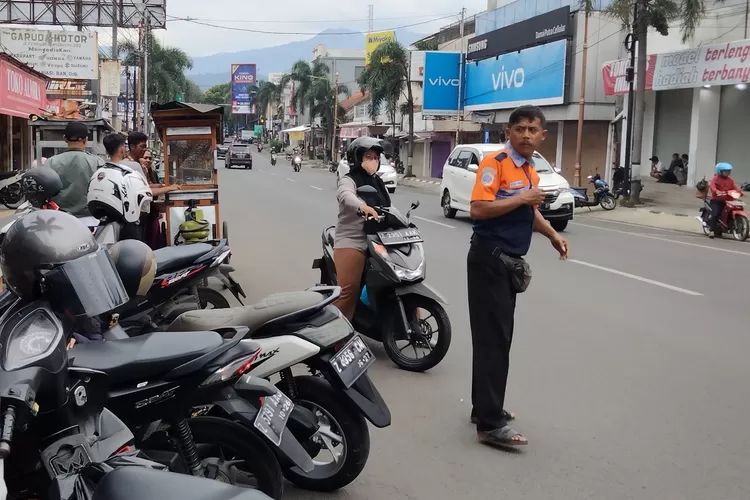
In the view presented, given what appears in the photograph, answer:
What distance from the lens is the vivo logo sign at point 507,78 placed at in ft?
110

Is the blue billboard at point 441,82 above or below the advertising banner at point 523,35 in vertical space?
below

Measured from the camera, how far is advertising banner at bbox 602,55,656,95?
2420cm

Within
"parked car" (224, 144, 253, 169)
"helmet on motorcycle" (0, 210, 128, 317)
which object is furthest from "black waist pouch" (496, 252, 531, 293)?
"parked car" (224, 144, 253, 169)

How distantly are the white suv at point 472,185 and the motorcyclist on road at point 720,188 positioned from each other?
104 inches

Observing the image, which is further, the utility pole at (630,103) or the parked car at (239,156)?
the parked car at (239,156)

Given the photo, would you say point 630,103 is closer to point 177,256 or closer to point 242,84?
point 177,256

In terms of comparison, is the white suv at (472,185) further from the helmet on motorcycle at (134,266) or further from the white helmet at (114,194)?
the helmet on motorcycle at (134,266)

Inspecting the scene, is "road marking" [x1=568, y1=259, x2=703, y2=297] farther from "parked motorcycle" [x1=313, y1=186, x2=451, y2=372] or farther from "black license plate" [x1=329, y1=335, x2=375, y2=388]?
"black license plate" [x1=329, y1=335, x2=375, y2=388]

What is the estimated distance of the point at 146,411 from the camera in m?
2.81

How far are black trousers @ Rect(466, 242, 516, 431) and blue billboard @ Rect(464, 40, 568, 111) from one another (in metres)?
27.2

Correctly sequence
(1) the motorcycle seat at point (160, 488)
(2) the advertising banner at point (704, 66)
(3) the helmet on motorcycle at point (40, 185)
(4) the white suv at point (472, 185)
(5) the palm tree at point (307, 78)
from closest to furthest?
(1) the motorcycle seat at point (160, 488) < (3) the helmet on motorcycle at point (40, 185) < (4) the white suv at point (472, 185) < (2) the advertising banner at point (704, 66) < (5) the palm tree at point (307, 78)

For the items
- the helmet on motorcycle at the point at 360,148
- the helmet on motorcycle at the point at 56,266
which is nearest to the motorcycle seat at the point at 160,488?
the helmet on motorcycle at the point at 56,266

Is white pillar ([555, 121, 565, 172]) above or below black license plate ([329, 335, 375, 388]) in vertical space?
above

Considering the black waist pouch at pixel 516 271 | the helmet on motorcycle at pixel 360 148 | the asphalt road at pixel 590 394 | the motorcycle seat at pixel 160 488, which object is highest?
the helmet on motorcycle at pixel 360 148
